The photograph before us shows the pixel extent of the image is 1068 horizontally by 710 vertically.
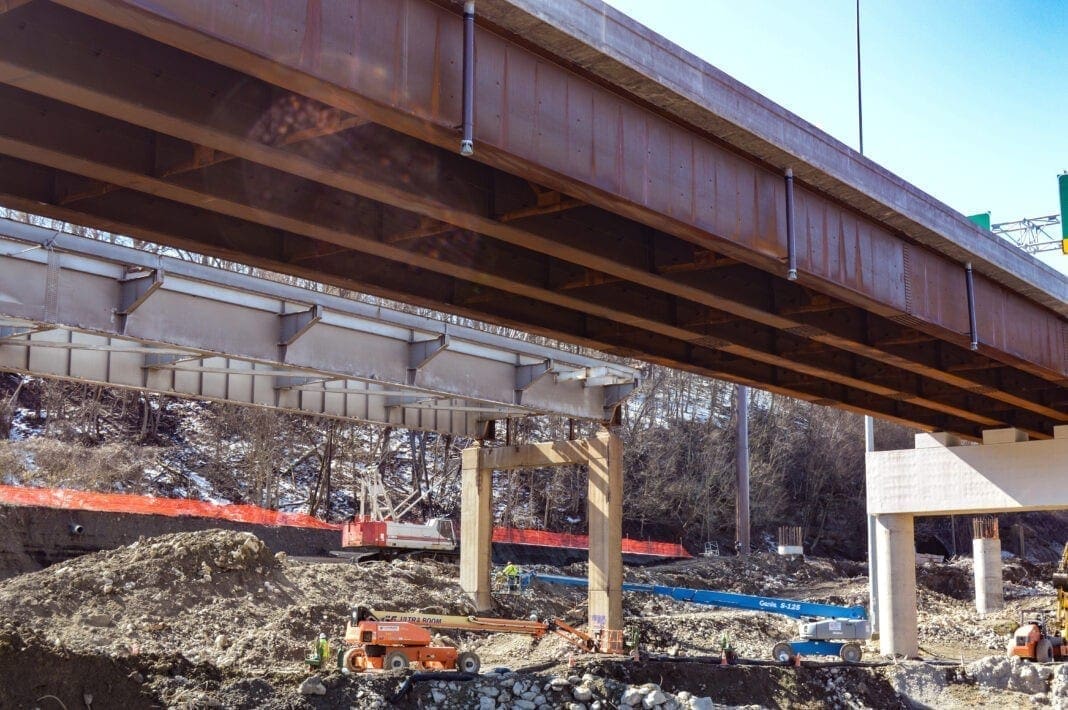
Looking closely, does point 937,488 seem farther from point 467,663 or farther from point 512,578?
point 467,663

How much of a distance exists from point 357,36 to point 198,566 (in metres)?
18.4

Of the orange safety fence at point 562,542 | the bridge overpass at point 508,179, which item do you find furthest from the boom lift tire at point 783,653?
the orange safety fence at point 562,542

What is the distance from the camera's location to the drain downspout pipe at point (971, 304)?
1794 centimetres

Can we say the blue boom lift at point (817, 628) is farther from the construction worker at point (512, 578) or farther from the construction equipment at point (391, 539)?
the construction equipment at point (391, 539)

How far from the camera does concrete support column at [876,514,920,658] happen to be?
1104 inches

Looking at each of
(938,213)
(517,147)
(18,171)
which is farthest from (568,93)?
(938,213)

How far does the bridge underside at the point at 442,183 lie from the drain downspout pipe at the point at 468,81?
0.16 m

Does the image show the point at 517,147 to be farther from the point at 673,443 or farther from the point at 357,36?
the point at 673,443

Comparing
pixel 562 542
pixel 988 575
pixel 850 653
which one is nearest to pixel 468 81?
pixel 850 653

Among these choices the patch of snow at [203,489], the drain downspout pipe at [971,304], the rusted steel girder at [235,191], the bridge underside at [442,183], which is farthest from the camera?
the patch of snow at [203,489]

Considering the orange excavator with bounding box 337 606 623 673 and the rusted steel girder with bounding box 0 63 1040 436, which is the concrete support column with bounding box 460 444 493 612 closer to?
the orange excavator with bounding box 337 606 623 673

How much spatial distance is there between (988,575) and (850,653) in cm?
2002

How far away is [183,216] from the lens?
12961mm

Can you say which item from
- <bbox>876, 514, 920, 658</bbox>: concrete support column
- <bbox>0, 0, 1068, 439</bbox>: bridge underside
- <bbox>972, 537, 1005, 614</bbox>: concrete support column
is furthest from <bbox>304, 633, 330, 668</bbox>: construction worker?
<bbox>972, 537, 1005, 614</bbox>: concrete support column
